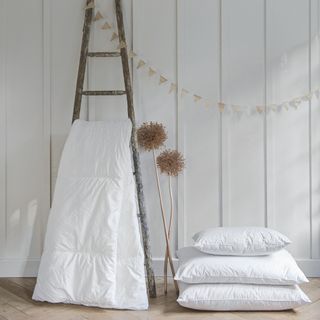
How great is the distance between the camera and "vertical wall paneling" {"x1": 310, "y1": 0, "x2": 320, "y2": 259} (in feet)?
10.9

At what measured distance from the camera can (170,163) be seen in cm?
312

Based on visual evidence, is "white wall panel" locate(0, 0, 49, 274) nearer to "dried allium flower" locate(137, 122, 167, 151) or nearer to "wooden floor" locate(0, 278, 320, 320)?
"wooden floor" locate(0, 278, 320, 320)

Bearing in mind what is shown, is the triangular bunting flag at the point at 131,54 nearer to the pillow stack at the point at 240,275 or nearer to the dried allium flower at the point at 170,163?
the dried allium flower at the point at 170,163

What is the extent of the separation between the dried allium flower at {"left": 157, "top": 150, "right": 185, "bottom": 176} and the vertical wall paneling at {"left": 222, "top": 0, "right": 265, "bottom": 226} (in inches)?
16.0

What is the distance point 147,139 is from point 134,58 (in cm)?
64

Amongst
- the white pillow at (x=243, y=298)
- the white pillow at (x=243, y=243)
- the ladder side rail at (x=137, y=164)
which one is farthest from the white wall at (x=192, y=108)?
the white pillow at (x=243, y=298)

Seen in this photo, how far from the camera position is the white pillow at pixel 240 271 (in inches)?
108

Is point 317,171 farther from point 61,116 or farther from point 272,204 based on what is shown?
point 61,116

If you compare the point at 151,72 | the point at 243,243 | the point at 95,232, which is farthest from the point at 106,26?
the point at 243,243

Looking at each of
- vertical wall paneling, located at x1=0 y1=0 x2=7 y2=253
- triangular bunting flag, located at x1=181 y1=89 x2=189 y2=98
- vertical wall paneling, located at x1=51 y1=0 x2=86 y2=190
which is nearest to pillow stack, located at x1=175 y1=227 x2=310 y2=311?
triangular bunting flag, located at x1=181 y1=89 x2=189 y2=98

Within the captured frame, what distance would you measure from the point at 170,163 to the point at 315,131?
1078mm

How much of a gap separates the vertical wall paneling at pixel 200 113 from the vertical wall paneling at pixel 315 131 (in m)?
0.67

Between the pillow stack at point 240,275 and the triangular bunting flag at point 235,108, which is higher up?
the triangular bunting flag at point 235,108

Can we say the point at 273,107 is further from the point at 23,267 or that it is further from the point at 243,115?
the point at 23,267
